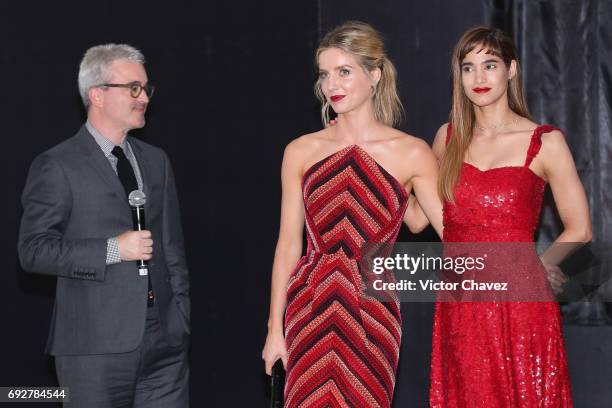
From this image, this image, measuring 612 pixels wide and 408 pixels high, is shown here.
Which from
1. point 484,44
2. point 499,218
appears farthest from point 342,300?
point 484,44

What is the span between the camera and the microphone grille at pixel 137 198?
3559mm

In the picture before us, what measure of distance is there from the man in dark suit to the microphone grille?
9cm

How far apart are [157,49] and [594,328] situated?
2.66 metres

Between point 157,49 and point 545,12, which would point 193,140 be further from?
point 545,12

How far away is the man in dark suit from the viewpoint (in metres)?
3.55

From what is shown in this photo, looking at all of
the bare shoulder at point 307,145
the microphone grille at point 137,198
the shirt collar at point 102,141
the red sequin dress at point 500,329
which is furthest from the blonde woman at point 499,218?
the shirt collar at point 102,141

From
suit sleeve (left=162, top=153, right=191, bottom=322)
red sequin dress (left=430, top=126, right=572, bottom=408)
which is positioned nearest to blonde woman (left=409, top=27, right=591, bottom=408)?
red sequin dress (left=430, top=126, right=572, bottom=408)

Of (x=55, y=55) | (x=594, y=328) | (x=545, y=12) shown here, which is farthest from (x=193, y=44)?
(x=594, y=328)

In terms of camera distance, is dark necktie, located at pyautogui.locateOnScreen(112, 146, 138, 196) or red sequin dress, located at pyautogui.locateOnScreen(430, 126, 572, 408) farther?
dark necktie, located at pyautogui.locateOnScreen(112, 146, 138, 196)

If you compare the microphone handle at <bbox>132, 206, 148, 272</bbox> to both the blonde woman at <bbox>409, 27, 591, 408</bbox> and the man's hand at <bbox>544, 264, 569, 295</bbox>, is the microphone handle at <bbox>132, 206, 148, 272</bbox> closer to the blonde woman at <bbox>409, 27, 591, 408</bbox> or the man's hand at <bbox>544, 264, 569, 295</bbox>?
the blonde woman at <bbox>409, 27, 591, 408</bbox>

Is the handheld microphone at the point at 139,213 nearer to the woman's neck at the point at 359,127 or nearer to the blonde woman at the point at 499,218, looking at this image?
the woman's neck at the point at 359,127

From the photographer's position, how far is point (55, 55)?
461 centimetres

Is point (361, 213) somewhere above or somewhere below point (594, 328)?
above

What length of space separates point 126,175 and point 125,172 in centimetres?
1
